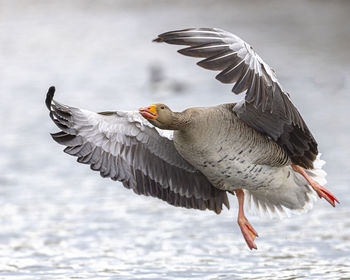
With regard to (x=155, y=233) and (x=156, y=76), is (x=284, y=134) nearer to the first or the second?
(x=155, y=233)

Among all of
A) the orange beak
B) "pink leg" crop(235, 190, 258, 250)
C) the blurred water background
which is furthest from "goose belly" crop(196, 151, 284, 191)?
the blurred water background

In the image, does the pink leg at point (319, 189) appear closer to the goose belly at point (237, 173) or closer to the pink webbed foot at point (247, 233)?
the goose belly at point (237, 173)

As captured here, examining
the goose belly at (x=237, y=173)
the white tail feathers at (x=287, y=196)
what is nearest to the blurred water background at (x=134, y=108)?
the white tail feathers at (x=287, y=196)

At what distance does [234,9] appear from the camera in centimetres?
2775

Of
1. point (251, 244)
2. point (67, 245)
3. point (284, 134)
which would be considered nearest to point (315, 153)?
point (284, 134)

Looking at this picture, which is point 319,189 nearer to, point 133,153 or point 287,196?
point 287,196

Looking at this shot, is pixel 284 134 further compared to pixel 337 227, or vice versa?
pixel 337 227

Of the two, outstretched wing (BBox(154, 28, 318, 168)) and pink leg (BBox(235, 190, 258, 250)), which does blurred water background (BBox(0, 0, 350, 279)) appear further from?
outstretched wing (BBox(154, 28, 318, 168))

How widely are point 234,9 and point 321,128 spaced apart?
1283cm

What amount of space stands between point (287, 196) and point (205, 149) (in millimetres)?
1750

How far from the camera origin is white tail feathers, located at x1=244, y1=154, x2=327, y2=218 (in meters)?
9.08

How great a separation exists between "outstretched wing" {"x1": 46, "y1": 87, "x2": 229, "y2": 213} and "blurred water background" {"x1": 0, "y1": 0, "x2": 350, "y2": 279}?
102cm

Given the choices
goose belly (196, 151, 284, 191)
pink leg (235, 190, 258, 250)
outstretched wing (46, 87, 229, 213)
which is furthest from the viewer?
pink leg (235, 190, 258, 250)

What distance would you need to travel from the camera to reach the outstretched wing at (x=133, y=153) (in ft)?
27.6
